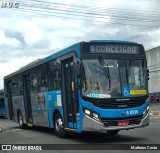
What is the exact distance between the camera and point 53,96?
544 inches

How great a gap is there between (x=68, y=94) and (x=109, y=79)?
1.90 m

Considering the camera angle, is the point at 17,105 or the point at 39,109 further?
the point at 17,105

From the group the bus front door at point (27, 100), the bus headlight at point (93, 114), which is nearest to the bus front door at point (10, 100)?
the bus front door at point (27, 100)

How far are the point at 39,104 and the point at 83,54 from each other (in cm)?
535

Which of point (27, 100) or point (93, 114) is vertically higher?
point (27, 100)

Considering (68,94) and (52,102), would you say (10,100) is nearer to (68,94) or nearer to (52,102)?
(52,102)

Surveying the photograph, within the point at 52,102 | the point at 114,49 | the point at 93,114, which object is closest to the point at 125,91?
the point at 93,114

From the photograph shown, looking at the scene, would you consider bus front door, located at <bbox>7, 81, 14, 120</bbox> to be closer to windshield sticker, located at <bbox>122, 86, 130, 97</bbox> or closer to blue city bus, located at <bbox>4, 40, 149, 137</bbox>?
blue city bus, located at <bbox>4, 40, 149, 137</bbox>

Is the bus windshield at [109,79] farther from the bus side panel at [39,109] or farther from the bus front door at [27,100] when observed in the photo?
the bus front door at [27,100]

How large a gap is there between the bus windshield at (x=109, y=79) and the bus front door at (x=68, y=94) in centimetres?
94

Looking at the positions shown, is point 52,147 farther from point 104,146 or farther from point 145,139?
point 145,139

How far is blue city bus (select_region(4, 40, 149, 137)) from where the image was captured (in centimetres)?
1105

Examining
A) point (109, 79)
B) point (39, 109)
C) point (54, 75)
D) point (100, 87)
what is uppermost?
point (54, 75)

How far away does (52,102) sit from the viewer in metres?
14.0
